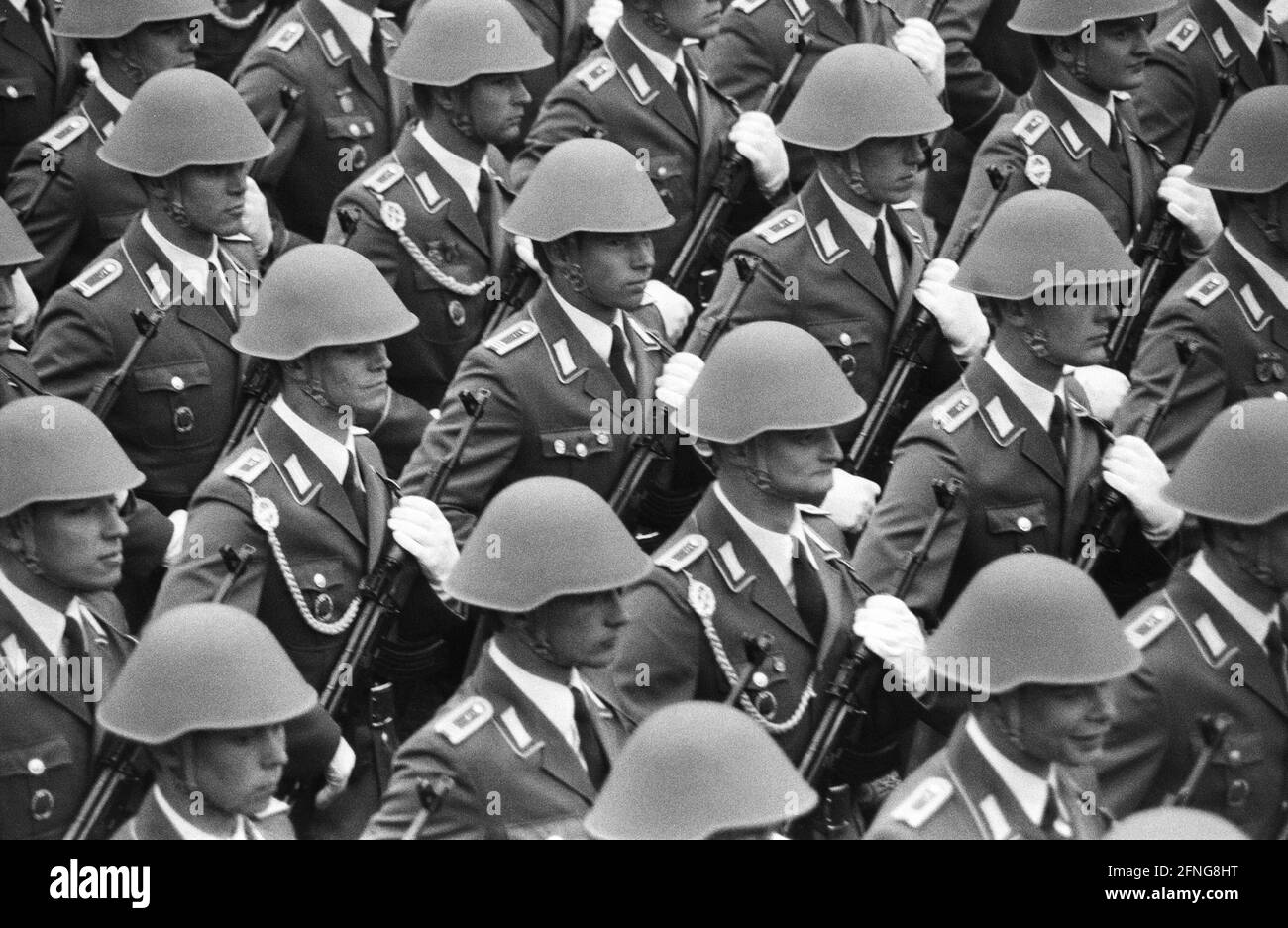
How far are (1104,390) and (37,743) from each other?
4.37 meters

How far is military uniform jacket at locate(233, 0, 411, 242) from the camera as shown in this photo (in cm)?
1252

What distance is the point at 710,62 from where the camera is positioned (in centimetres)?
1291

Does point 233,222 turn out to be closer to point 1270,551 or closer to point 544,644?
point 544,644

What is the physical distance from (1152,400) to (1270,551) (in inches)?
66.5

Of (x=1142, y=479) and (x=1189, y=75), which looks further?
(x=1189, y=75)

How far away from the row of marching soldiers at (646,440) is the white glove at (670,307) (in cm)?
29

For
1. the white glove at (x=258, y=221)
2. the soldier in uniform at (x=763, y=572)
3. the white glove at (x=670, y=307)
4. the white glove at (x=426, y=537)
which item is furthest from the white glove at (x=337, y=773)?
the white glove at (x=258, y=221)

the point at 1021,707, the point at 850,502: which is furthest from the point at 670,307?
the point at 1021,707

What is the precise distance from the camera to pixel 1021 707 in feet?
26.3

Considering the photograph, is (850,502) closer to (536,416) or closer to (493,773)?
(536,416)

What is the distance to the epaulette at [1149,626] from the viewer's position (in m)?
8.90

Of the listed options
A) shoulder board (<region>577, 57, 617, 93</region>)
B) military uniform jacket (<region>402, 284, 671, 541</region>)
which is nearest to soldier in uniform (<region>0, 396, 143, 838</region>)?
military uniform jacket (<region>402, 284, 671, 541</region>)

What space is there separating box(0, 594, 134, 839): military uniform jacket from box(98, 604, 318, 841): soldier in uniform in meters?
0.91

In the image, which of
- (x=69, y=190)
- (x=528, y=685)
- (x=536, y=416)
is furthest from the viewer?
(x=69, y=190)
